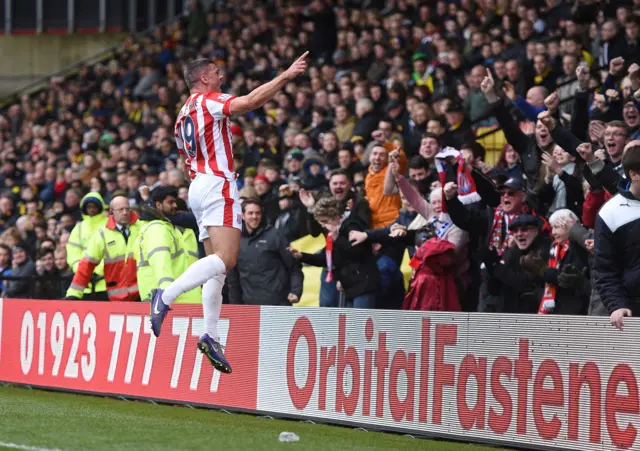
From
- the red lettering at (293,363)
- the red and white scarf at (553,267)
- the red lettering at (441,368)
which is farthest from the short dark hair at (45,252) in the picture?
the red lettering at (441,368)

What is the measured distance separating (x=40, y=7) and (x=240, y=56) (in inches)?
402

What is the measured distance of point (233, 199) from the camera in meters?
7.80

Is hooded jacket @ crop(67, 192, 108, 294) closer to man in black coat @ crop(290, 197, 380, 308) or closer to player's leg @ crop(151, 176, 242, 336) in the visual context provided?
man in black coat @ crop(290, 197, 380, 308)

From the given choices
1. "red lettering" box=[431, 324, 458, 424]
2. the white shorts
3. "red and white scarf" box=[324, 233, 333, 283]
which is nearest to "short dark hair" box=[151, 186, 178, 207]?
"red and white scarf" box=[324, 233, 333, 283]

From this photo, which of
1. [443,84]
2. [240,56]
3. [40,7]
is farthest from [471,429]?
[40,7]

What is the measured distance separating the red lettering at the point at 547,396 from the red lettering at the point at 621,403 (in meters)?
0.36

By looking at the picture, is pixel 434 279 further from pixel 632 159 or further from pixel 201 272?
pixel 632 159

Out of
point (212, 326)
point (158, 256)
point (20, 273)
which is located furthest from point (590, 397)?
point (20, 273)

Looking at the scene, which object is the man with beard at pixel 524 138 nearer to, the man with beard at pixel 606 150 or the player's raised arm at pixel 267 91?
the man with beard at pixel 606 150

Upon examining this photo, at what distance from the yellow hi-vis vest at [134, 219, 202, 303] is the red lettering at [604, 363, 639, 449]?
4.80 meters

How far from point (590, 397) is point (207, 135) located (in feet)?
10.5

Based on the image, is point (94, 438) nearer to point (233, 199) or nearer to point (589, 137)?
point (233, 199)

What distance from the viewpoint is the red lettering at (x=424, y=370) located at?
755 cm

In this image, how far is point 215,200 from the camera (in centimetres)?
775
